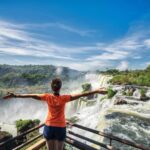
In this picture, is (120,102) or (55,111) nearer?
(55,111)

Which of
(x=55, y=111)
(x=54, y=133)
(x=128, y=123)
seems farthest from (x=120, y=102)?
(x=55, y=111)

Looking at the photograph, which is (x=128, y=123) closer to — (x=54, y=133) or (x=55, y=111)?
(x=54, y=133)

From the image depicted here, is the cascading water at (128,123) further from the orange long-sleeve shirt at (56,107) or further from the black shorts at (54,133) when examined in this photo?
the orange long-sleeve shirt at (56,107)

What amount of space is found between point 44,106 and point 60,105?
214 feet

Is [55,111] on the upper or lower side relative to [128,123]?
upper

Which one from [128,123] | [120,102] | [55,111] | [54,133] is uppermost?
[55,111]

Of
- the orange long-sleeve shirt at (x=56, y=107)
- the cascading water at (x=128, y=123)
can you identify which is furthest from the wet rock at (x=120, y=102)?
the orange long-sleeve shirt at (x=56, y=107)

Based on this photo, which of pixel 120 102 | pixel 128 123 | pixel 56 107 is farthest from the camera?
pixel 120 102

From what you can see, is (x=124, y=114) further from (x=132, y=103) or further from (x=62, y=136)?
(x=62, y=136)

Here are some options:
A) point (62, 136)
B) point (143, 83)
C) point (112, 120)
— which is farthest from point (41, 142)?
point (143, 83)

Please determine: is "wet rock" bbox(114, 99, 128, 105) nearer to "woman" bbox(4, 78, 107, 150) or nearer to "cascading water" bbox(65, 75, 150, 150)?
"cascading water" bbox(65, 75, 150, 150)

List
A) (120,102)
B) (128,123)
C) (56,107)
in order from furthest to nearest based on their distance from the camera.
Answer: (120,102) → (128,123) → (56,107)

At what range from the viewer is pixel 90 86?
2320 inches

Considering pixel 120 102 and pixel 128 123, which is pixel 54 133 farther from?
pixel 120 102
